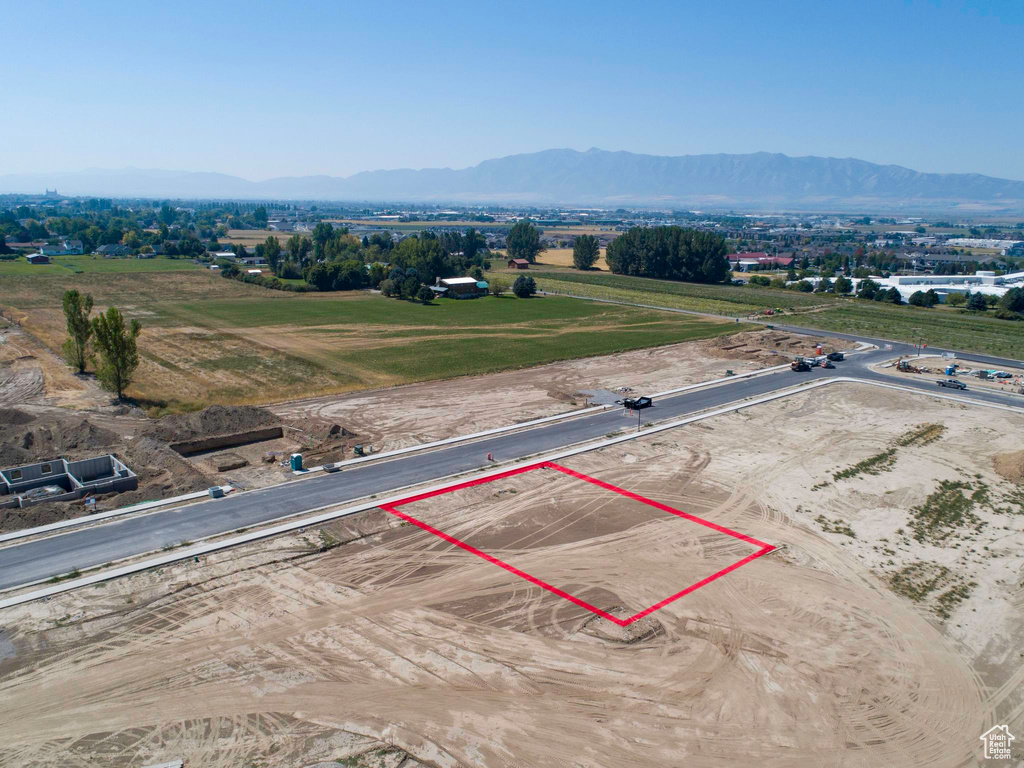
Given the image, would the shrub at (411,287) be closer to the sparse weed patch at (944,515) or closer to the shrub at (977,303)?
A: the sparse weed patch at (944,515)

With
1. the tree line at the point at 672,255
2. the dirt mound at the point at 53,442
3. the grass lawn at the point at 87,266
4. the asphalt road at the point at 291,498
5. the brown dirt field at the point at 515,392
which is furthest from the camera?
the tree line at the point at 672,255

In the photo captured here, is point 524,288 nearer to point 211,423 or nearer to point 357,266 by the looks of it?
point 357,266

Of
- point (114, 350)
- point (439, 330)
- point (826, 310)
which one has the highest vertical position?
point (114, 350)

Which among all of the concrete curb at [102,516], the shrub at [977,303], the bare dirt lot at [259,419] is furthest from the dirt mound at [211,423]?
the shrub at [977,303]

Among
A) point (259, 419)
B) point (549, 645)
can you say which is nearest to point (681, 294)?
point (259, 419)

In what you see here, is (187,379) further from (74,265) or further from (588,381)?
(74,265)

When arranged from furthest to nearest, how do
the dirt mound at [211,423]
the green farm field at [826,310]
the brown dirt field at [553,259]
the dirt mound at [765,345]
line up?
the brown dirt field at [553,259] → the green farm field at [826,310] → the dirt mound at [765,345] → the dirt mound at [211,423]

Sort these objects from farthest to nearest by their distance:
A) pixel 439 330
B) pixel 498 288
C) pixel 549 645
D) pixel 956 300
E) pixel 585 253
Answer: pixel 585 253 → pixel 498 288 → pixel 956 300 → pixel 439 330 → pixel 549 645
